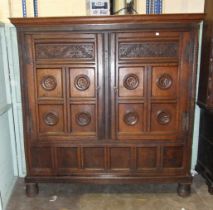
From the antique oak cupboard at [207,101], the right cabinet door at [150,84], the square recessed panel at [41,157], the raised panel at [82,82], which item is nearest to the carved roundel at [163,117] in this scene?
the right cabinet door at [150,84]

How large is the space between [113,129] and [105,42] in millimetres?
719

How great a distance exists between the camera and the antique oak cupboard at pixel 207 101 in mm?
2082

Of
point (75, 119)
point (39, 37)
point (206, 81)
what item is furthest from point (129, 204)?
point (39, 37)

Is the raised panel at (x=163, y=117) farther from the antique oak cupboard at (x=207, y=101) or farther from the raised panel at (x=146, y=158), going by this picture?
the antique oak cupboard at (x=207, y=101)

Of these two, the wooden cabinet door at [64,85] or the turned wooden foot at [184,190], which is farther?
the turned wooden foot at [184,190]

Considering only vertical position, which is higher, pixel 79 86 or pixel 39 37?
pixel 39 37

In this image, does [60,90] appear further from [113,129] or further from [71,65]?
[113,129]

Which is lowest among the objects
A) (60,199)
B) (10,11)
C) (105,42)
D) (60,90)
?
(60,199)

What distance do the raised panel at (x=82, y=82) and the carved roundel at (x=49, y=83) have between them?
14 cm

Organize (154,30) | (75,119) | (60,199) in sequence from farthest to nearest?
(60,199), (75,119), (154,30)

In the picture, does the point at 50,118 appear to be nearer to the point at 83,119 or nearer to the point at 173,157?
the point at 83,119

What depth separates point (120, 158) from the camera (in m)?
2.16

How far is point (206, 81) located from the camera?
2.14 m

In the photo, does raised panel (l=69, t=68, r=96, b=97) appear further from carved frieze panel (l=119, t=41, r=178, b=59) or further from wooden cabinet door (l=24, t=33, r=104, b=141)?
carved frieze panel (l=119, t=41, r=178, b=59)
